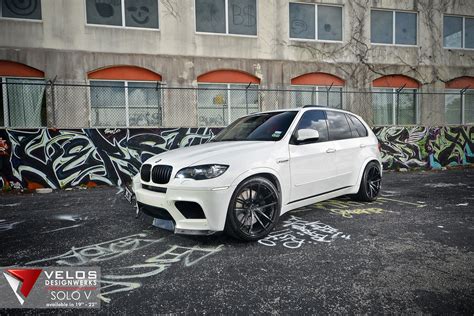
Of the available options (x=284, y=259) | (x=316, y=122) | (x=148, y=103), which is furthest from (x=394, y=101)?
(x=284, y=259)

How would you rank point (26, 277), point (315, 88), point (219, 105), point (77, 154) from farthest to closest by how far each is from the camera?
point (315, 88) → point (219, 105) → point (77, 154) → point (26, 277)

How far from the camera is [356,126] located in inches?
216

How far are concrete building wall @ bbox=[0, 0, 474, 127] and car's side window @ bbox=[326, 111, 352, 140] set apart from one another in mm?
7212

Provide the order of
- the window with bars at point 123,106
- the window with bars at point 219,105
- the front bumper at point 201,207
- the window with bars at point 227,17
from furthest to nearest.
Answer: the window with bars at point 227,17 → the window with bars at point 219,105 → the window with bars at point 123,106 → the front bumper at point 201,207

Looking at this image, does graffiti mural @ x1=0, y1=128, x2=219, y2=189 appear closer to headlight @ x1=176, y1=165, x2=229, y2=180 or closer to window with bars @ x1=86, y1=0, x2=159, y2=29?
window with bars @ x1=86, y1=0, x2=159, y2=29

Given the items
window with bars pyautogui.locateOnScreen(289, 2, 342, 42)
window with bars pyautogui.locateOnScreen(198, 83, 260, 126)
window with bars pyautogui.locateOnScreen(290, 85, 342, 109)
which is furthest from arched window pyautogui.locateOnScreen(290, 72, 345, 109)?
window with bars pyautogui.locateOnScreen(198, 83, 260, 126)

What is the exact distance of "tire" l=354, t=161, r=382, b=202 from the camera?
543 centimetres

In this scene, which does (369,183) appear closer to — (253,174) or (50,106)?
(253,174)

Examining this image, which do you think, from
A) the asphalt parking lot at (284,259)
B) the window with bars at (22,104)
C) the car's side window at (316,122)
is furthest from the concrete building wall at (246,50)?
the car's side window at (316,122)

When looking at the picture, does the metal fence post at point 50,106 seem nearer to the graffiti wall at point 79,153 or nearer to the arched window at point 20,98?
the arched window at point 20,98

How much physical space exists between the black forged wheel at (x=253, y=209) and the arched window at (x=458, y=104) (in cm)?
1419

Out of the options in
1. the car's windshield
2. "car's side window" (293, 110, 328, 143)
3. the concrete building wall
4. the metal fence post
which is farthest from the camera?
the concrete building wall

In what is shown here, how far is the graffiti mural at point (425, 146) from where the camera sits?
10.7 metres

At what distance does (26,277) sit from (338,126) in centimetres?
465
